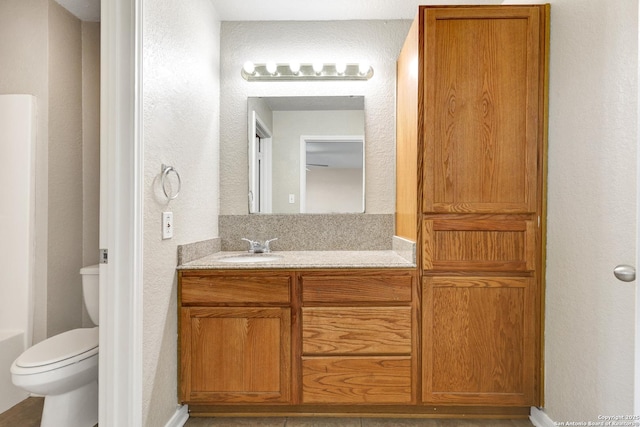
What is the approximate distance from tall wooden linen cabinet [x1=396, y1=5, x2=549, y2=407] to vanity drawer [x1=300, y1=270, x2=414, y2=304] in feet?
0.38

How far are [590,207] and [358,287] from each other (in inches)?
42.2

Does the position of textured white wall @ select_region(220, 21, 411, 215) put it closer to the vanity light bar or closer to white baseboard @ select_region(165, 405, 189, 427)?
the vanity light bar

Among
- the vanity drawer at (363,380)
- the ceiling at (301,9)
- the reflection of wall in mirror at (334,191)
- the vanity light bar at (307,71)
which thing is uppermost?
the ceiling at (301,9)

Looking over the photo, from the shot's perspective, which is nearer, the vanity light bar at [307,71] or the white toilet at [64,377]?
the white toilet at [64,377]

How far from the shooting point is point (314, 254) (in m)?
2.48

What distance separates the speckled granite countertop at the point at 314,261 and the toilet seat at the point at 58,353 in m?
0.57

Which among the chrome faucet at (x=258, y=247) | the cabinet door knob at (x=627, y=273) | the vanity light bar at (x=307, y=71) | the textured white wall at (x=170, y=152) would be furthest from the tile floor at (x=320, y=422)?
the vanity light bar at (x=307, y=71)

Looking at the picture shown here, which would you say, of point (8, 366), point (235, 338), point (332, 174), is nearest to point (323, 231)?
point (332, 174)

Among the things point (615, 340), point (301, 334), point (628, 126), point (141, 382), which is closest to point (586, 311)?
point (615, 340)

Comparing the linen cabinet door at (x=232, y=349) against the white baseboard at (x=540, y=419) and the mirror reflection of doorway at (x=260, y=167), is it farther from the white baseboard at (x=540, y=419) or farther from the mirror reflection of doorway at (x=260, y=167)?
the white baseboard at (x=540, y=419)

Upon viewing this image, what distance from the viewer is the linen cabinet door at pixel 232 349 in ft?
6.66

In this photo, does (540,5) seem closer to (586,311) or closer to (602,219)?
(602,219)

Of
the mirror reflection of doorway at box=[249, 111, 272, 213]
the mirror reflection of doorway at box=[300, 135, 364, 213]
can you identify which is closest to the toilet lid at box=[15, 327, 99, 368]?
the mirror reflection of doorway at box=[249, 111, 272, 213]

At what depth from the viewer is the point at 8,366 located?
89.4 inches
